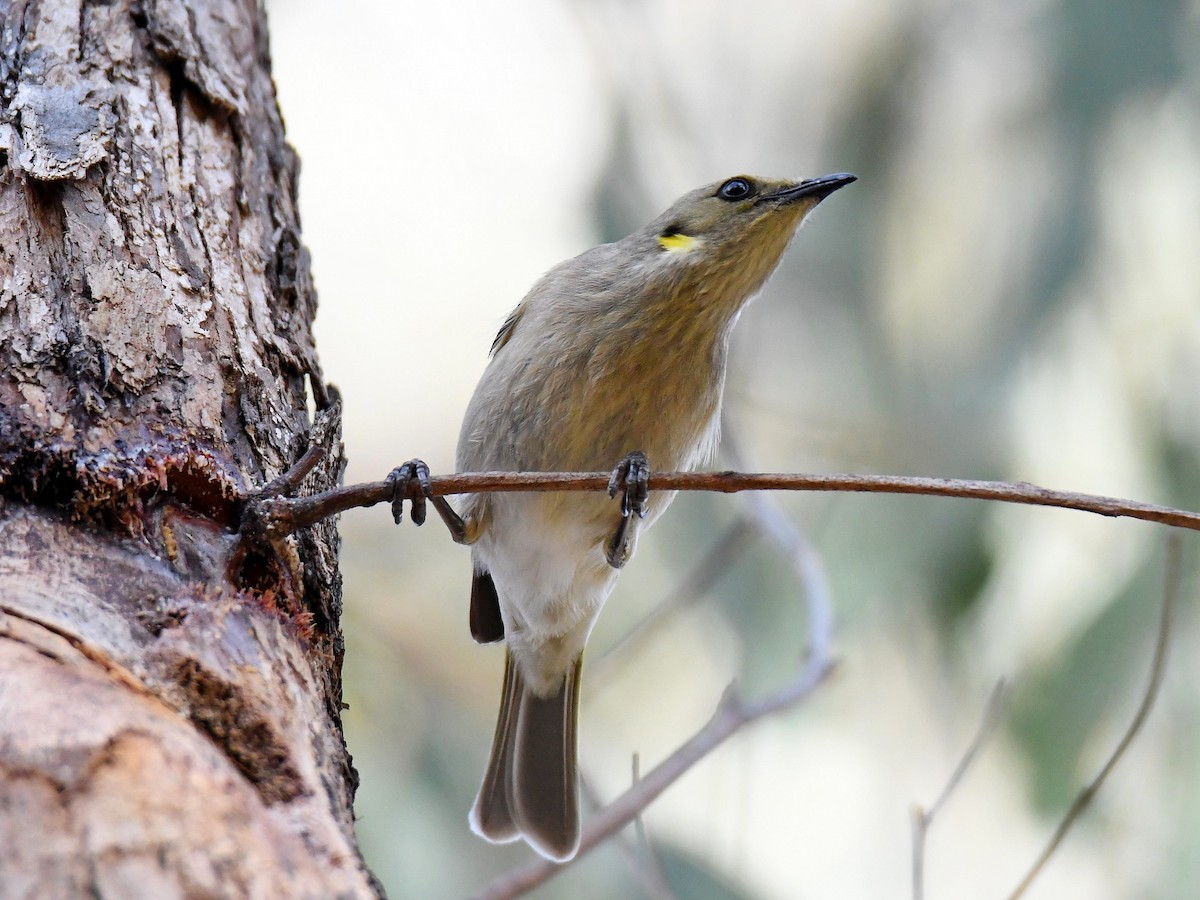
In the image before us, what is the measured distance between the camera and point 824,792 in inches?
172

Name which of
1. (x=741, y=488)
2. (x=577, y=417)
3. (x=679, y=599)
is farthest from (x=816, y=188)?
(x=741, y=488)

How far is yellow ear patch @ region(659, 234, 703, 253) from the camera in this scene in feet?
8.77

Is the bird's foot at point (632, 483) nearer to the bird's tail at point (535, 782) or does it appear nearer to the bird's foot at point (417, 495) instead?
the bird's foot at point (417, 495)

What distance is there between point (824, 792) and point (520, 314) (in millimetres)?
2347

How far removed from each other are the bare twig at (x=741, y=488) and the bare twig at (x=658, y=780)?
0.75 metres

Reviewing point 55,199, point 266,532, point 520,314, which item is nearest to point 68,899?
point 266,532

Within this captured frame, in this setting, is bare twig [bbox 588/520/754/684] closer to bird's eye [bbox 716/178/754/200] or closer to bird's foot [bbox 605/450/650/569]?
bird's foot [bbox 605/450/650/569]

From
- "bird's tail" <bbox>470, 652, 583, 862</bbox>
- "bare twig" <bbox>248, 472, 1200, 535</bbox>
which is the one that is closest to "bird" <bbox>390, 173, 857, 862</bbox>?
"bird's tail" <bbox>470, 652, 583, 862</bbox>

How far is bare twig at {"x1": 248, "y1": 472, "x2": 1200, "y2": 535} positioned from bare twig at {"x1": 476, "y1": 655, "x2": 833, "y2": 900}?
75 centimetres

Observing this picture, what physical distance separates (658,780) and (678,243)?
1231 millimetres

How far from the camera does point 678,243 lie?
9.01 ft

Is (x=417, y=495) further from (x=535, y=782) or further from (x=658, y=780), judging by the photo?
(x=535, y=782)

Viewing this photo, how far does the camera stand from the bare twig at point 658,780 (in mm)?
1994

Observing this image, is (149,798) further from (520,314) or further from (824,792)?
(824,792)
